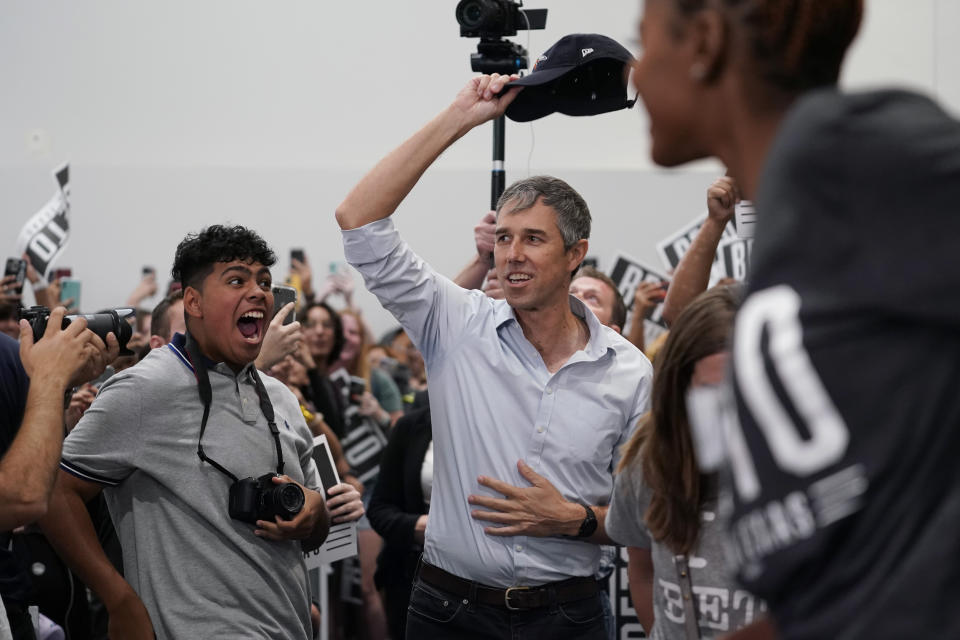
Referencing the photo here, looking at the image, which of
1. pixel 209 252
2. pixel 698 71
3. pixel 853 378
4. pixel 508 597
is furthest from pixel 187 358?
pixel 853 378

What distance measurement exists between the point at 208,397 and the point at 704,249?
1.30 m

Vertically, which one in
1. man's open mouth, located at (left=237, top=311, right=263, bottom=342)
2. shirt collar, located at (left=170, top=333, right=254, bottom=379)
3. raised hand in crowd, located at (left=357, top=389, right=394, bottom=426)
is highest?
man's open mouth, located at (left=237, top=311, right=263, bottom=342)

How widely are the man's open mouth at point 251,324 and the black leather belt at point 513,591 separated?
2.33 ft

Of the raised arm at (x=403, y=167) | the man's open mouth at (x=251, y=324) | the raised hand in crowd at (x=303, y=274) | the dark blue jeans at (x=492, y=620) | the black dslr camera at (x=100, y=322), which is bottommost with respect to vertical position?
the raised hand in crowd at (x=303, y=274)

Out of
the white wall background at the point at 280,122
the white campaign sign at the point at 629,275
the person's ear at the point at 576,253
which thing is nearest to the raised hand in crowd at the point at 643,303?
the white campaign sign at the point at 629,275

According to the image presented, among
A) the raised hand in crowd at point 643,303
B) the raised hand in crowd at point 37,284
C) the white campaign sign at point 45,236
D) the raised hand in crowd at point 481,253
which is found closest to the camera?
the raised hand in crowd at point 481,253

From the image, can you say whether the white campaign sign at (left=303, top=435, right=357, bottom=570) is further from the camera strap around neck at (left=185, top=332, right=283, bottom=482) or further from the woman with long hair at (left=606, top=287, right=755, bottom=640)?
the woman with long hair at (left=606, top=287, right=755, bottom=640)

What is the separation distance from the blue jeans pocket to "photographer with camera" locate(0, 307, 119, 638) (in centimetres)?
89

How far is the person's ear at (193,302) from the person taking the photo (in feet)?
8.92

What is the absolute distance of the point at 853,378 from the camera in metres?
0.68

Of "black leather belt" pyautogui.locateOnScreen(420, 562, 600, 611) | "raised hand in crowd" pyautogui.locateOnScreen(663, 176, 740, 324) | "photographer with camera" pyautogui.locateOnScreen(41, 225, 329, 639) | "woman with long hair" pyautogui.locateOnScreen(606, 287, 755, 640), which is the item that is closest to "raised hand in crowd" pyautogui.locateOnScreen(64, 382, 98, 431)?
"photographer with camera" pyautogui.locateOnScreen(41, 225, 329, 639)

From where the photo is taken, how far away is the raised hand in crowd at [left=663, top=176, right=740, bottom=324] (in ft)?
9.17

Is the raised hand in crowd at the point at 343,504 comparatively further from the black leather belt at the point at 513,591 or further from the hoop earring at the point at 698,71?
the hoop earring at the point at 698,71

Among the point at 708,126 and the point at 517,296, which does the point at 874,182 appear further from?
the point at 517,296
